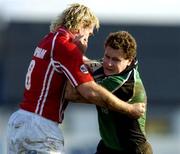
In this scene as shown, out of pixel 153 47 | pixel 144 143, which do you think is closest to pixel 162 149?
pixel 153 47

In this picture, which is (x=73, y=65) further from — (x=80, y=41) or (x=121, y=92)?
(x=121, y=92)

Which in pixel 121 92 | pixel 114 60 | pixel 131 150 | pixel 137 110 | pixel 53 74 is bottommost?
pixel 131 150

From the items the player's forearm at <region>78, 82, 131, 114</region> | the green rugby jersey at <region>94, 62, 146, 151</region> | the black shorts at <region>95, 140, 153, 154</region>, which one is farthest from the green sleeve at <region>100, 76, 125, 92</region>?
the black shorts at <region>95, 140, 153, 154</region>

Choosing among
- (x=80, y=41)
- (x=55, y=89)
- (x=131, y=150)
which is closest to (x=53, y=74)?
(x=55, y=89)

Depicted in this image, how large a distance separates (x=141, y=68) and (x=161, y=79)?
138 centimetres

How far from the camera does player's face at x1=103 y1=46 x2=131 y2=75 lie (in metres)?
10.9

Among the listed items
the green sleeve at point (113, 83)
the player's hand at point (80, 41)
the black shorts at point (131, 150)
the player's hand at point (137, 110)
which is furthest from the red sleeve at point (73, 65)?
the black shorts at point (131, 150)

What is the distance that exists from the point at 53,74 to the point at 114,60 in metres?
0.59

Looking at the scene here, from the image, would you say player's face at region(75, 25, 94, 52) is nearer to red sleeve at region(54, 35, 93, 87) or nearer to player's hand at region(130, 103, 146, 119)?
red sleeve at region(54, 35, 93, 87)

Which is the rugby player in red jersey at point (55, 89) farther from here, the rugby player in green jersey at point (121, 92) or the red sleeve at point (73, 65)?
the rugby player in green jersey at point (121, 92)

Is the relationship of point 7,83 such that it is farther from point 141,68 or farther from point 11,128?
point 11,128

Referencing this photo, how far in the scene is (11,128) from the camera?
429 inches

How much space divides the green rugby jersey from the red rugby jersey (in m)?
0.40

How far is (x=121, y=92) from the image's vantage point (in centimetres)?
1098
